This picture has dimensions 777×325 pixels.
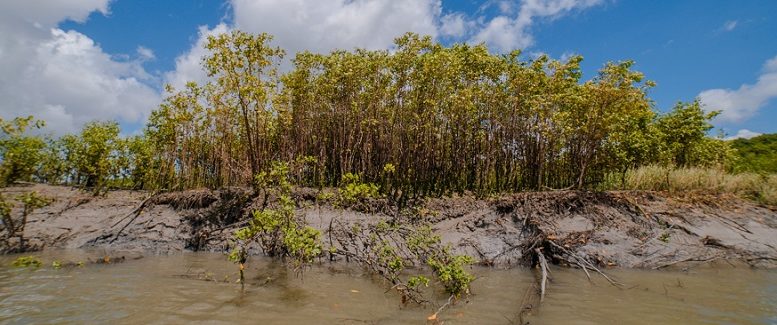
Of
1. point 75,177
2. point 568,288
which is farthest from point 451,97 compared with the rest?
point 75,177

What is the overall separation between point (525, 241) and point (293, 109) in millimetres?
7868

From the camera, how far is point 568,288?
24.6 ft

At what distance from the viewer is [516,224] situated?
1062 centimetres

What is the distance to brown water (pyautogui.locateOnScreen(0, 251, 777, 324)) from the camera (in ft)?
18.9

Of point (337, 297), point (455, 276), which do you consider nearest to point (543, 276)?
point (455, 276)

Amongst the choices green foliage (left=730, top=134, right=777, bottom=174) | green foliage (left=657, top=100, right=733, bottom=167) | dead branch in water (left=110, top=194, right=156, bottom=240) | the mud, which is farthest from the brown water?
green foliage (left=730, top=134, right=777, bottom=174)

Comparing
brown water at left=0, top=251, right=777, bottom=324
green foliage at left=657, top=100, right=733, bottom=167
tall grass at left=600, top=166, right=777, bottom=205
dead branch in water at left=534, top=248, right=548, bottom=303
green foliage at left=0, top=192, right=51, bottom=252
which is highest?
green foliage at left=657, top=100, right=733, bottom=167

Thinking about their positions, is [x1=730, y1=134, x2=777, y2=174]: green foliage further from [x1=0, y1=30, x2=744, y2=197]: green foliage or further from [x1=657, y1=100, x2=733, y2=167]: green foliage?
[x1=0, y1=30, x2=744, y2=197]: green foliage

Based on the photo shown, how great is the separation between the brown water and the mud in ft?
2.40

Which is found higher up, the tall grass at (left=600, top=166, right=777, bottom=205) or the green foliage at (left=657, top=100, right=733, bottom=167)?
the green foliage at (left=657, top=100, right=733, bottom=167)

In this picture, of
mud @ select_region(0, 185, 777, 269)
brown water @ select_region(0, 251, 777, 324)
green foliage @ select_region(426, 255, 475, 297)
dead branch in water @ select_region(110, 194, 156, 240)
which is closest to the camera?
brown water @ select_region(0, 251, 777, 324)

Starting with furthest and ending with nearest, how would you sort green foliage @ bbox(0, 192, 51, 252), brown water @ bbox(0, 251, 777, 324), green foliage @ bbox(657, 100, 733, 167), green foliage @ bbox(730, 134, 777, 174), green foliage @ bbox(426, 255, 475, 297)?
green foliage @ bbox(730, 134, 777, 174)
green foliage @ bbox(657, 100, 733, 167)
green foliage @ bbox(0, 192, 51, 252)
green foliage @ bbox(426, 255, 475, 297)
brown water @ bbox(0, 251, 777, 324)

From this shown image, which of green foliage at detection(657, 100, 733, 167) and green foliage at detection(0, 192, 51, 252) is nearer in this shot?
green foliage at detection(0, 192, 51, 252)

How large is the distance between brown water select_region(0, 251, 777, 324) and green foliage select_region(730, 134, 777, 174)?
384 inches
